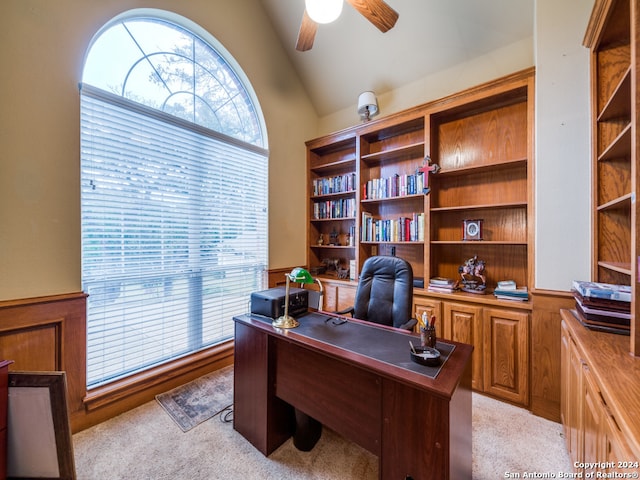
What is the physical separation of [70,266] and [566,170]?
340 centimetres

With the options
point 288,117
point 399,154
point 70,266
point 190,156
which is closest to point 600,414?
point 399,154

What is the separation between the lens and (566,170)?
1788 mm

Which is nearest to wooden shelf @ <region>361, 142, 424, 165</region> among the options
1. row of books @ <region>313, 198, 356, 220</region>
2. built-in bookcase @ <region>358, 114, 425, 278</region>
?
built-in bookcase @ <region>358, 114, 425, 278</region>

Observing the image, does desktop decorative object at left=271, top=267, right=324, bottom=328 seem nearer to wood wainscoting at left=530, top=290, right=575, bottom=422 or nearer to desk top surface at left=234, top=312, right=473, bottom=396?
desk top surface at left=234, top=312, right=473, bottom=396

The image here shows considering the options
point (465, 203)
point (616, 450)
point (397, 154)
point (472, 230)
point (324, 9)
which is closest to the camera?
point (616, 450)

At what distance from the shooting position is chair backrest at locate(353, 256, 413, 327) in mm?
1936

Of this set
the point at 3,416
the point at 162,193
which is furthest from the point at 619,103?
the point at 3,416

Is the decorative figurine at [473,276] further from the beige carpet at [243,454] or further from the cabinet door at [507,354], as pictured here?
the beige carpet at [243,454]

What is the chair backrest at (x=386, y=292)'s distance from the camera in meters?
1.94

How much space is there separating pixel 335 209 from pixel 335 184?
12.8 inches

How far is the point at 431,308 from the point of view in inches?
92.8

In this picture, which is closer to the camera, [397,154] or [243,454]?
[243,454]

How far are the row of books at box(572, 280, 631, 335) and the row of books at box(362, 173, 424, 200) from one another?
5.04ft

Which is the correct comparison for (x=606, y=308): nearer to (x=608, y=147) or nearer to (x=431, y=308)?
(x=608, y=147)
